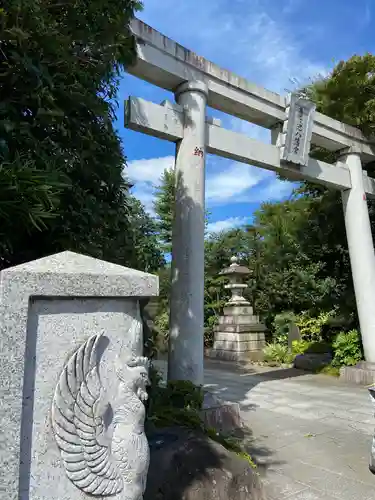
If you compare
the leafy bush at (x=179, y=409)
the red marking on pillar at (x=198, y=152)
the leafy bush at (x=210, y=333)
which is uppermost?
the red marking on pillar at (x=198, y=152)

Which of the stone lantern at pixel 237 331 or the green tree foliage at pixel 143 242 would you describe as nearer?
the green tree foliage at pixel 143 242

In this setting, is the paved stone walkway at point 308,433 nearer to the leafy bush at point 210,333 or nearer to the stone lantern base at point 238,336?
the stone lantern base at point 238,336

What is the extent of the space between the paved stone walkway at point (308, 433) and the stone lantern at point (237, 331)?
386 cm

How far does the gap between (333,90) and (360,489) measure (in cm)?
741

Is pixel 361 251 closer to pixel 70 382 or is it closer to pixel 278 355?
pixel 278 355

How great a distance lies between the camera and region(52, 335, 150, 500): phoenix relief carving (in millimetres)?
1477

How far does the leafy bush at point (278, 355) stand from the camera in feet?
35.0

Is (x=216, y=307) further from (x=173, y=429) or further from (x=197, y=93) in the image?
(x=173, y=429)

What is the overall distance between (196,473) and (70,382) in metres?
1.47

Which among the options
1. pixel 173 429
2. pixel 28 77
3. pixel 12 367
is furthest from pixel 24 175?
pixel 173 429

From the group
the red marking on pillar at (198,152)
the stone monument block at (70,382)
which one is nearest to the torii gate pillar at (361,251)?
the red marking on pillar at (198,152)

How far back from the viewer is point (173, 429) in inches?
122

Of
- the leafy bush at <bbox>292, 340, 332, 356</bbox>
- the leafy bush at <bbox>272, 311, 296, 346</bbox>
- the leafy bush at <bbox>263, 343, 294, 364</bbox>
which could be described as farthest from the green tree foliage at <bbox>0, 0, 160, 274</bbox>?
the leafy bush at <bbox>272, 311, 296, 346</bbox>

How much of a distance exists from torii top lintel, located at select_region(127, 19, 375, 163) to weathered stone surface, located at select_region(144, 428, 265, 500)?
4.48m
